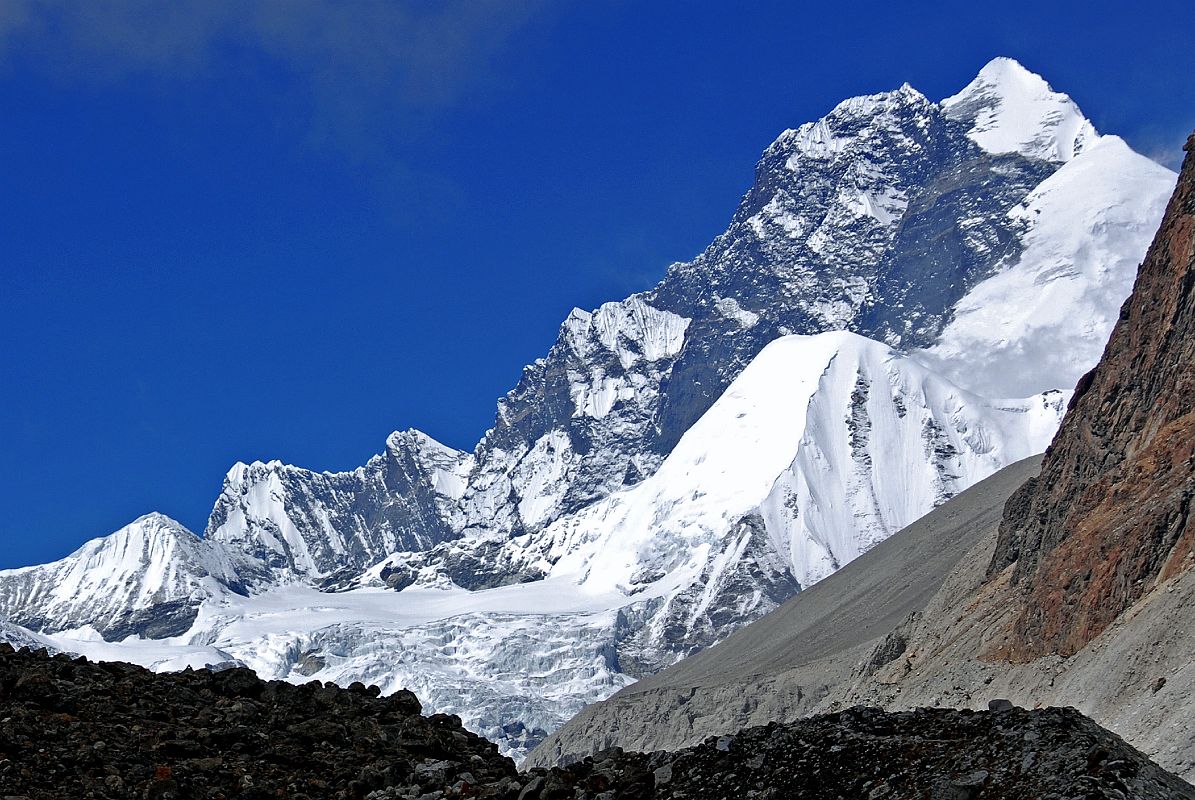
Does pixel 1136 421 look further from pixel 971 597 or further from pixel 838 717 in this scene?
pixel 838 717

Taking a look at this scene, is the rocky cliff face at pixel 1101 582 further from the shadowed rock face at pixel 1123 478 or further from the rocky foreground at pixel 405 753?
the rocky foreground at pixel 405 753

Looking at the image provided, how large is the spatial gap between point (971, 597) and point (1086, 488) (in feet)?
57.2

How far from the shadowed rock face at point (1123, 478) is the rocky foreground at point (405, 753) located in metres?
50.2

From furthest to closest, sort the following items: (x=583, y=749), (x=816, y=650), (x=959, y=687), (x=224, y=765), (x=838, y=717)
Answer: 1. (x=583, y=749)
2. (x=816, y=650)
3. (x=959, y=687)
4. (x=224, y=765)
5. (x=838, y=717)

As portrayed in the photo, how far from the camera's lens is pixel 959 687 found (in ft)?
279

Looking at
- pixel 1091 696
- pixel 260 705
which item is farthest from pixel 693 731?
pixel 260 705

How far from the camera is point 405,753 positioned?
23.3 metres

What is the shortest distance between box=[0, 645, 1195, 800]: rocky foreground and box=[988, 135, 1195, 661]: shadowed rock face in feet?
165

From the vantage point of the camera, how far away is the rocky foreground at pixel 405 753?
17.4 meters

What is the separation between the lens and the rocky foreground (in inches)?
685

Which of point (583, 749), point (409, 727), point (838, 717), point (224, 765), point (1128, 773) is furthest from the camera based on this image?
point (583, 749)

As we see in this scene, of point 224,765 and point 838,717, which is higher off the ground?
point 224,765

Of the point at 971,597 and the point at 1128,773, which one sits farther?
the point at 971,597

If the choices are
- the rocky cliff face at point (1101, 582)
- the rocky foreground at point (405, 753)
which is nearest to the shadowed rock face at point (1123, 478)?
the rocky cliff face at point (1101, 582)
